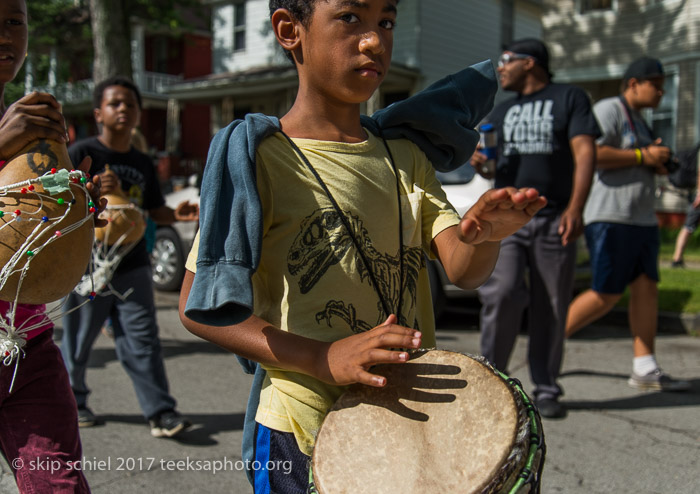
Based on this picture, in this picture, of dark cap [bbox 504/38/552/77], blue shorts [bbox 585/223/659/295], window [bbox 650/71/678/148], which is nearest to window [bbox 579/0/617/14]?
window [bbox 650/71/678/148]

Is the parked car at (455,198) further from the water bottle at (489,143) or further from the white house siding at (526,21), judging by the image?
the white house siding at (526,21)

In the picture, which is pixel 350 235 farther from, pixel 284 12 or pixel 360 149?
pixel 284 12

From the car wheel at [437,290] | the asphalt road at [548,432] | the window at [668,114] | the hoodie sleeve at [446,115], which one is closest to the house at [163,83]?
the window at [668,114]

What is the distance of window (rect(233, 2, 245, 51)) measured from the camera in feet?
77.1

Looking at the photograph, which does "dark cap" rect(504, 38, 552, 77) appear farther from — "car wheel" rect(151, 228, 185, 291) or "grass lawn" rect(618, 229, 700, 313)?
"car wheel" rect(151, 228, 185, 291)

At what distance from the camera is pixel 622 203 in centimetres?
509

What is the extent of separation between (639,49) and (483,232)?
1762 cm

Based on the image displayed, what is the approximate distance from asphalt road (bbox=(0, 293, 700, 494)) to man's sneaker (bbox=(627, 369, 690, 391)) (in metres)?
0.07

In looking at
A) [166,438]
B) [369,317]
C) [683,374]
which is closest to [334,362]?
[369,317]

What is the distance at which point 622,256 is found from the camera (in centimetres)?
504

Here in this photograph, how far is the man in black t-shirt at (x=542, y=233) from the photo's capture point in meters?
4.52

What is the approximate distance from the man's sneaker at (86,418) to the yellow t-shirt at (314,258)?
3066mm

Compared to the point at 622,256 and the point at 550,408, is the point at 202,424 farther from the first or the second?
the point at 622,256

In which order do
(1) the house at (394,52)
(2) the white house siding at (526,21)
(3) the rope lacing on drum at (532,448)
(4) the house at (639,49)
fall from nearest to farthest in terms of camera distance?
(3) the rope lacing on drum at (532,448) → (4) the house at (639,49) → (1) the house at (394,52) → (2) the white house siding at (526,21)
